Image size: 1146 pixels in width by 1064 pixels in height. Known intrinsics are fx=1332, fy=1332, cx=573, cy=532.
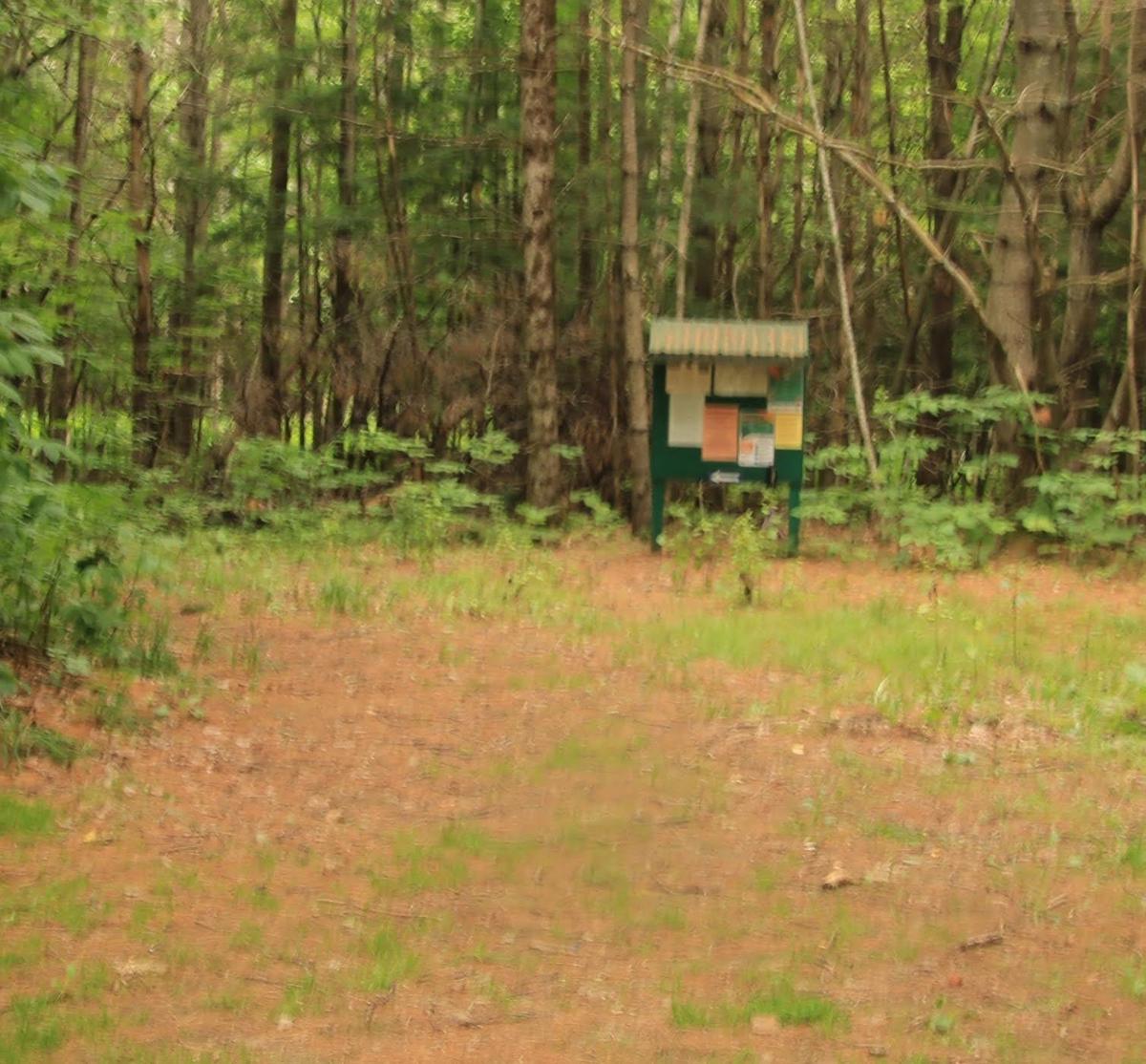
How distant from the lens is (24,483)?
684cm

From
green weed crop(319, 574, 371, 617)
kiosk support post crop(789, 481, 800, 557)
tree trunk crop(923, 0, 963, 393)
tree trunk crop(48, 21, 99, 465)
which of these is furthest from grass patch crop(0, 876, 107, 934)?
tree trunk crop(923, 0, 963, 393)

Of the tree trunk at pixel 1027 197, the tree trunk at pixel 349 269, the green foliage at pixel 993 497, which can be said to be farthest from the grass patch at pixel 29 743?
the tree trunk at pixel 349 269

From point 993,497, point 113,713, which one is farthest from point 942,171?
point 113,713

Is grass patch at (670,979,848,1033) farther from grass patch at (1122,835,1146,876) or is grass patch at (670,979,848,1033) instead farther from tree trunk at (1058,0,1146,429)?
tree trunk at (1058,0,1146,429)

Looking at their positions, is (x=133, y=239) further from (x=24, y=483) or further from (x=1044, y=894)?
(x=1044, y=894)

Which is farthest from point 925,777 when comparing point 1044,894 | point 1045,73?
point 1045,73

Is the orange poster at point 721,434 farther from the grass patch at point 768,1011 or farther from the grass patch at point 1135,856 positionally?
the grass patch at point 768,1011

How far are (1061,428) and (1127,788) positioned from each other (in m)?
8.75

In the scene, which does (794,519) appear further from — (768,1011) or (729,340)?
(768,1011)

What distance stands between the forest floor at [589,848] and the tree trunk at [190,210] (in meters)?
9.94

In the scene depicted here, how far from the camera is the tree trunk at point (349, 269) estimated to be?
728 inches

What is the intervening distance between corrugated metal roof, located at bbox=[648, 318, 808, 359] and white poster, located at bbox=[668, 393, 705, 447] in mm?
488

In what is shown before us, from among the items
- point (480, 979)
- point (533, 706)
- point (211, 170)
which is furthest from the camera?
point (211, 170)

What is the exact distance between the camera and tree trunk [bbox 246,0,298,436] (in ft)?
61.8
